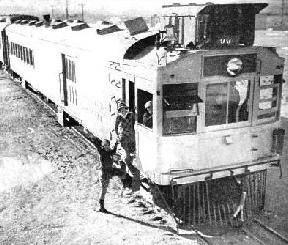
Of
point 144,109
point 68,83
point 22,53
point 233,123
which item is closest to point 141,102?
point 144,109

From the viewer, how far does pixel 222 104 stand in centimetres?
700

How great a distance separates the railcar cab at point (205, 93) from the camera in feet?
22.0

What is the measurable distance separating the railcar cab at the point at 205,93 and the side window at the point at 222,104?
0.02 meters

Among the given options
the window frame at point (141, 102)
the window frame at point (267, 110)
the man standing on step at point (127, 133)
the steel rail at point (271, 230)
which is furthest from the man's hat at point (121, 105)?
the steel rail at point (271, 230)

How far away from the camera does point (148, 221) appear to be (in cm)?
765

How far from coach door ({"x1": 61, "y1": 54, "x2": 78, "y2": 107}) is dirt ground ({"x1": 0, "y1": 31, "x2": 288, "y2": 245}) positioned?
1.45m

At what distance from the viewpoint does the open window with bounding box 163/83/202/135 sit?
21.9ft

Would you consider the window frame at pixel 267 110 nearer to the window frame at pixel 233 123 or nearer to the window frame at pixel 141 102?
the window frame at pixel 233 123

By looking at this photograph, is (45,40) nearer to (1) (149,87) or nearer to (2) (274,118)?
(1) (149,87)

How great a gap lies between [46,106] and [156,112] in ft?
38.2

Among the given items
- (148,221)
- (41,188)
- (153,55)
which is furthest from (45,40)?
(148,221)

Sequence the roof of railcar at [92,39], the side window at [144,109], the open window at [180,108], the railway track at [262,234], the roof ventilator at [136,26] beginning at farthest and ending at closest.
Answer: the roof ventilator at [136,26] < the roof of railcar at [92,39] < the side window at [144,109] < the railway track at [262,234] < the open window at [180,108]

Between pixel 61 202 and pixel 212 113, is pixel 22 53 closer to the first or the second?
pixel 61 202

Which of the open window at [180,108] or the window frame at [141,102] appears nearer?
the open window at [180,108]
